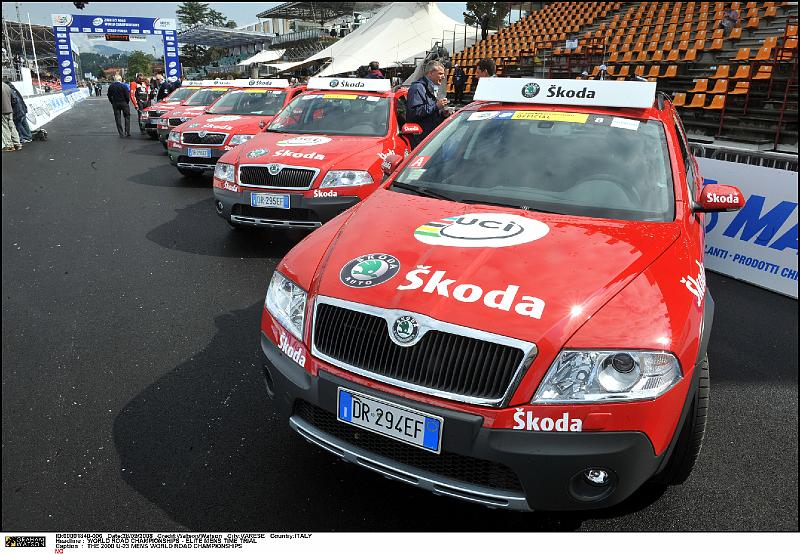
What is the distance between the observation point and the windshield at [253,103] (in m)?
10.7

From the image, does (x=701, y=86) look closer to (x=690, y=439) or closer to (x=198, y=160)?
(x=198, y=160)

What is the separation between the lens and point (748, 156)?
20.4ft

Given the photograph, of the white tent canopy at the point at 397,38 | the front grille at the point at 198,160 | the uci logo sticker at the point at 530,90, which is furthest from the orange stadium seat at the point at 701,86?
the white tent canopy at the point at 397,38

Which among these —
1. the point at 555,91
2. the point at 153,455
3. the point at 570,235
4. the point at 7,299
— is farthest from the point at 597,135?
the point at 7,299

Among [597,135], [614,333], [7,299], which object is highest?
[597,135]

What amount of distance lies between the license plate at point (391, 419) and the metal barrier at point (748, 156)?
5.17 m

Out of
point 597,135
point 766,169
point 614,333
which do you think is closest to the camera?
point 614,333

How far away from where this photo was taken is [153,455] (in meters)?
2.75

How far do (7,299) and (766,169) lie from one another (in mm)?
6932

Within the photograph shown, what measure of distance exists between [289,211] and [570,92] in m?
3.04

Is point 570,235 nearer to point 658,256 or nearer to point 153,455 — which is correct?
point 658,256

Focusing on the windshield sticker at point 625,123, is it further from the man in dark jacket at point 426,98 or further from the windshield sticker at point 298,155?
the man in dark jacket at point 426,98

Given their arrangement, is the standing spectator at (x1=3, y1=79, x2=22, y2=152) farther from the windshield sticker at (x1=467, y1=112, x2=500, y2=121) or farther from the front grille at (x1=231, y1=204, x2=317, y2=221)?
the windshield sticker at (x1=467, y1=112, x2=500, y2=121)

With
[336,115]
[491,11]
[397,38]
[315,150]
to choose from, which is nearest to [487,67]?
[336,115]
